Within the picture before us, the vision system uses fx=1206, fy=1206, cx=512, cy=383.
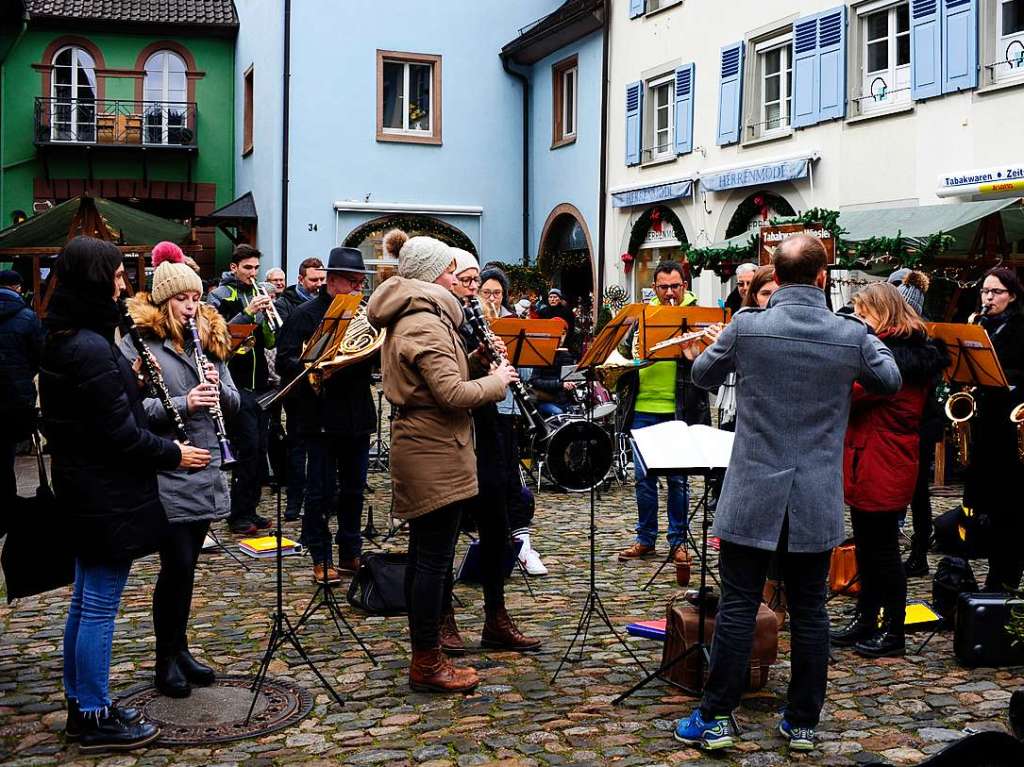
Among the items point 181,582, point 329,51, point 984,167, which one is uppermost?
point 329,51

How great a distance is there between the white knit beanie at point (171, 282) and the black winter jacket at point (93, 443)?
753mm

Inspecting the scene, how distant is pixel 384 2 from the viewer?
25.1 meters

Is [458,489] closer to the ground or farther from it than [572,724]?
farther from it

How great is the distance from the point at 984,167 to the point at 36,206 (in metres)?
22.2

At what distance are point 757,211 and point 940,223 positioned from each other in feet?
21.1

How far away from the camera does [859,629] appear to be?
6090 mm

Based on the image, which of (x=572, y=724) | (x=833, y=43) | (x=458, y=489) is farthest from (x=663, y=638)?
(x=833, y=43)

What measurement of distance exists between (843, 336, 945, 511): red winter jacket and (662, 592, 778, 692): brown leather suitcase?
2.89 ft

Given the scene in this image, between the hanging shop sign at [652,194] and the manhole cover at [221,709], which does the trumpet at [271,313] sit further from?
the hanging shop sign at [652,194]

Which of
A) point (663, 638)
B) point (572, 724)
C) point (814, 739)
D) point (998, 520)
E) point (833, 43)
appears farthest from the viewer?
point (833, 43)

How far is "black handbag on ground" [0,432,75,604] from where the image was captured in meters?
4.75

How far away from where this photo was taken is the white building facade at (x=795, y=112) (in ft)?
→ 46.8

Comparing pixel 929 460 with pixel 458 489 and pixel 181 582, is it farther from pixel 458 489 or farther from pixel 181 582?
pixel 181 582

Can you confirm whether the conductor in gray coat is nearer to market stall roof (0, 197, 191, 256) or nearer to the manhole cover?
the manhole cover
